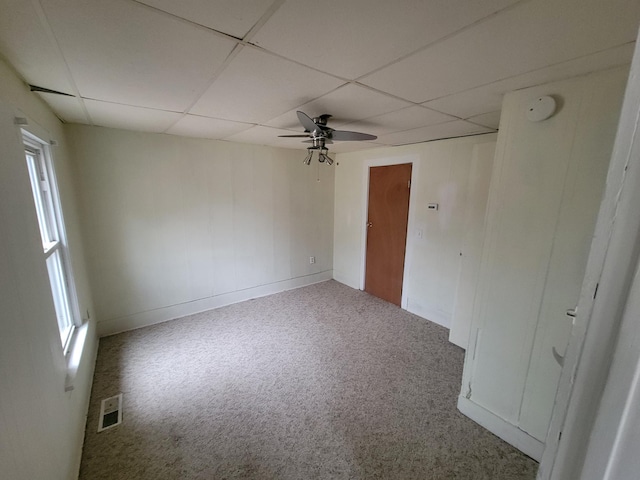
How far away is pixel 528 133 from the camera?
1518 mm

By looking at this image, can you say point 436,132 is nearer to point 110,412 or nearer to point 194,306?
point 194,306

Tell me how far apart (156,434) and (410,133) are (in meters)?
3.25

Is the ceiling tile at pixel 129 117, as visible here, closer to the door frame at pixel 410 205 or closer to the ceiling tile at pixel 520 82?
the ceiling tile at pixel 520 82

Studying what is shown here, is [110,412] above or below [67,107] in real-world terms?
below

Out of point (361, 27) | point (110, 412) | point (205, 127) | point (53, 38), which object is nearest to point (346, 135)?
point (361, 27)

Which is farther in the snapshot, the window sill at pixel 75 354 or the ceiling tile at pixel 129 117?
the ceiling tile at pixel 129 117

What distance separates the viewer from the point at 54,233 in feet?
6.31

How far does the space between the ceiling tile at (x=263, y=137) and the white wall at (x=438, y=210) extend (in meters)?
1.25

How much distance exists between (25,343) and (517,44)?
7.50 feet

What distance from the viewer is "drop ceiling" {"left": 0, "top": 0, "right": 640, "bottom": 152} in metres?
0.88

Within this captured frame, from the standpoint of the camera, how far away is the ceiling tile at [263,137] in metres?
2.66

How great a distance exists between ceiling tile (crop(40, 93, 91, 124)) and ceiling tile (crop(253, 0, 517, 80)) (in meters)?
1.63

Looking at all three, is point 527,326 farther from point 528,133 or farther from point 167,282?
point 167,282

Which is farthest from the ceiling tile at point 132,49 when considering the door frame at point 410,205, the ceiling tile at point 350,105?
the door frame at point 410,205
